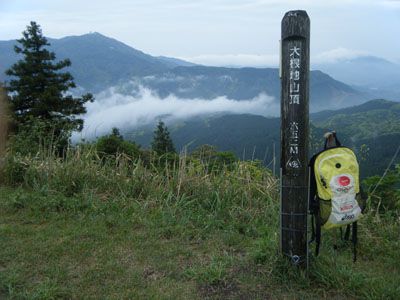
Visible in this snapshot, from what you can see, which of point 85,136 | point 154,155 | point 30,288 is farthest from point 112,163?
point 30,288

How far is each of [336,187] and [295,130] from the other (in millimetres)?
490

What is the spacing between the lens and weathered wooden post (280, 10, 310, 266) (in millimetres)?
2658

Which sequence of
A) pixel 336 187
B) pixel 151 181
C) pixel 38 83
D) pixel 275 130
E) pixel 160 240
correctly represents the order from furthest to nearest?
pixel 275 130 < pixel 38 83 < pixel 151 181 < pixel 160 240 < pixel 336 187

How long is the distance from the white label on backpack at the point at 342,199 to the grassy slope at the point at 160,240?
0.43 meters

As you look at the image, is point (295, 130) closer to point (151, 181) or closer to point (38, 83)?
point (151, 181)

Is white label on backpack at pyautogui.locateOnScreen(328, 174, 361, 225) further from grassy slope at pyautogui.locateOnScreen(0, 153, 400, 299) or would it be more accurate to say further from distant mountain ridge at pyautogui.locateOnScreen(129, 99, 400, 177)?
distant mountain ridge at pyautogui.locateOnScreen(129, 99, 400, 177)

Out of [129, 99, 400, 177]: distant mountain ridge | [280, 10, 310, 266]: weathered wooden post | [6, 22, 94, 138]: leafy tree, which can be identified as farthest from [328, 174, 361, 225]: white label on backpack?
→ [129, 99, 400, 177]: distant mountain ridge

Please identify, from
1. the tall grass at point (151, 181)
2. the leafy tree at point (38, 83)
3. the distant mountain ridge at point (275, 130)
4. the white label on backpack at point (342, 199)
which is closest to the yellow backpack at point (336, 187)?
the white label on backpack at point (342, 199)

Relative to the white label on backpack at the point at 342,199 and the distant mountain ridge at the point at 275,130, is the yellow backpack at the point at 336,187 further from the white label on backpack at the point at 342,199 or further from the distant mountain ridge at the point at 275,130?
the distant mountain ridge at the point at 275,130

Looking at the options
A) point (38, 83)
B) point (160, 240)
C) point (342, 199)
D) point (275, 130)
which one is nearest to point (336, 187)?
point (342, 199)

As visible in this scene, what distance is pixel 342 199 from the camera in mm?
2643

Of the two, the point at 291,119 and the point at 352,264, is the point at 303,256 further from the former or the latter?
the point at 291,119

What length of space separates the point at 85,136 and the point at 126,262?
12.8ft

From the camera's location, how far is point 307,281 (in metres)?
2.73
